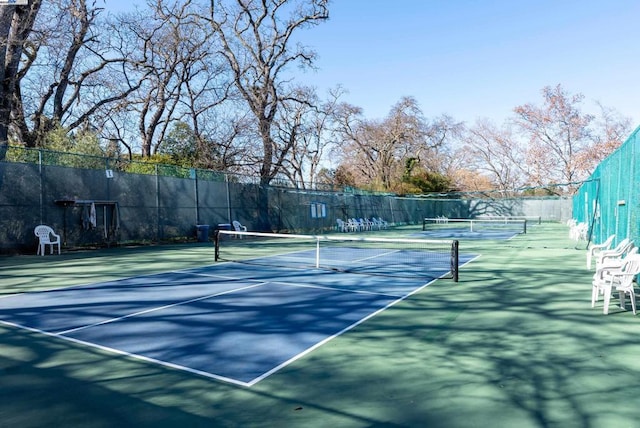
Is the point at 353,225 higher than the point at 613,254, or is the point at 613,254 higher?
the point at 353,225

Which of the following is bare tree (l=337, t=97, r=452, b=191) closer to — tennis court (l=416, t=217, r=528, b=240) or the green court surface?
tennis court (l=416, t=217, r=528, b=240)

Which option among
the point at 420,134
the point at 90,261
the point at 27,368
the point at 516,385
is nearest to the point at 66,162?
the point at 90,261

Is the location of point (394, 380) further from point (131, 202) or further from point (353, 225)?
point (353, 225)

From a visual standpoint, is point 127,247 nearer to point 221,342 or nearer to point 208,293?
point 208,293

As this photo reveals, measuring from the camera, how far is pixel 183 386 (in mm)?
3811

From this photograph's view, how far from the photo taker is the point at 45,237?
1412 cm

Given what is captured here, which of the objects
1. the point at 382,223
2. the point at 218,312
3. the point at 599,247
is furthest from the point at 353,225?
the point at 218,312

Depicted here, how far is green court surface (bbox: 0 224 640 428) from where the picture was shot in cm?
A: 327

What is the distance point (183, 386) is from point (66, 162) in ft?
46.8

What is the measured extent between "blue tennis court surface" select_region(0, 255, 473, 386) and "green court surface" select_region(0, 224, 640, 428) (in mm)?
245

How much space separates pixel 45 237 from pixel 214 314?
10.5 m

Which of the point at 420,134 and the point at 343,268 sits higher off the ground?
the point at 420,134

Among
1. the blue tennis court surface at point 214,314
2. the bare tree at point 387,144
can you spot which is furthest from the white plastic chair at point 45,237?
the bare tree at point 387,144

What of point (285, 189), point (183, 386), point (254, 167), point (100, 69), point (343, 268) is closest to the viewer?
point (183, 386)
